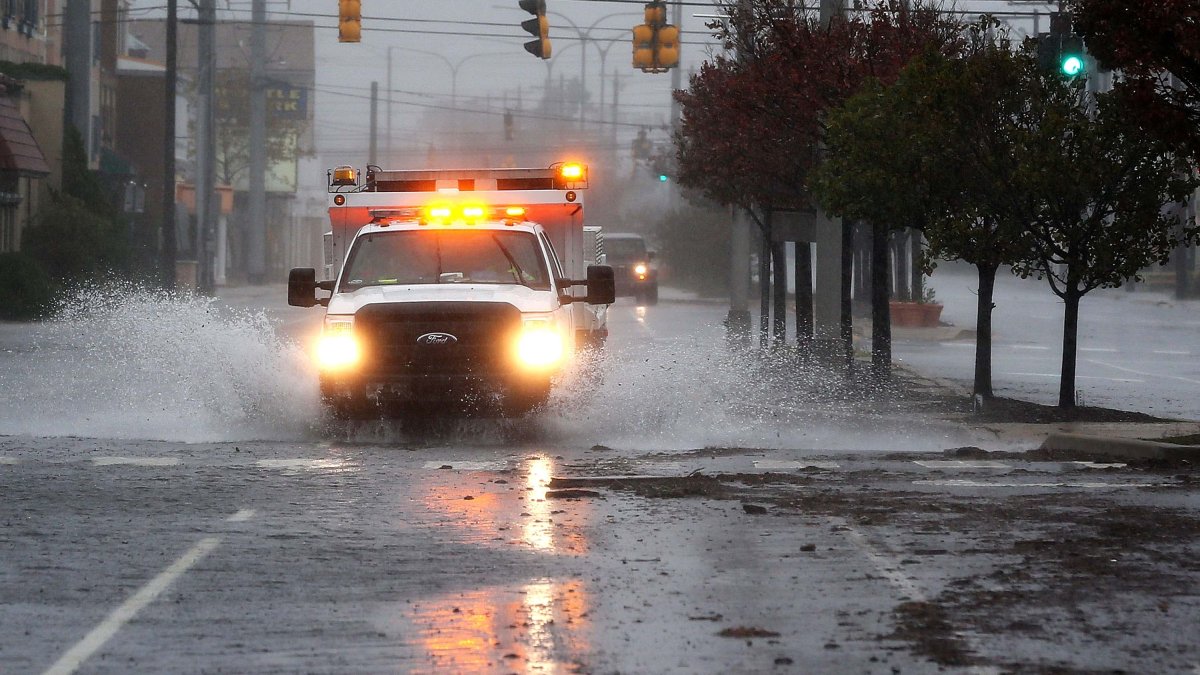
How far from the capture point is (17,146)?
46.9 meters

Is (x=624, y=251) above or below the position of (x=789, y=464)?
above

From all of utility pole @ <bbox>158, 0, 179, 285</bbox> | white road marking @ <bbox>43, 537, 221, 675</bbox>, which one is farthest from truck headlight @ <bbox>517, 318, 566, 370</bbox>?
utility pole @ <bbox>158, 0, 179, 285</bbox>

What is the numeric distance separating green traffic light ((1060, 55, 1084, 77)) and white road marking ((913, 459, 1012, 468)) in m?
7.00

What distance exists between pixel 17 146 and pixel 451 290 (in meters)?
33.0

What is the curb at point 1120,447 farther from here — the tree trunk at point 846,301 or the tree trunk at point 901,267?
the tree trunk at point 901,267

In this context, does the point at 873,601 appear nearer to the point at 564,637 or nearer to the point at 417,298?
the point at 564,637

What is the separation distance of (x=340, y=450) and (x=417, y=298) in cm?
153

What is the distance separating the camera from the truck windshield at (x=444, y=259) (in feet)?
57.2

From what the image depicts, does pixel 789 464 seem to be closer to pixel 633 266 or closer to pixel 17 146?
pixel 17 146

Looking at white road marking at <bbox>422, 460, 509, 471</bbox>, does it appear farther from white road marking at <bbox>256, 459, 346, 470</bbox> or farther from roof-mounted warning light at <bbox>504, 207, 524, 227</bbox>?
roof-mounted warning light at <bbox>504, 207, 524, 227</bbox>

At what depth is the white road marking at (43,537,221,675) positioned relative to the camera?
23.6ft

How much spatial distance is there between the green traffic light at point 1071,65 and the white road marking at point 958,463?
276 inches

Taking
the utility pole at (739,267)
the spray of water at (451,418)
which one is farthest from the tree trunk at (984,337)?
the utility pole at (739,267)

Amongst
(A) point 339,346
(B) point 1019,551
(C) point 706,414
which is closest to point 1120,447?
(C) point 706,414
